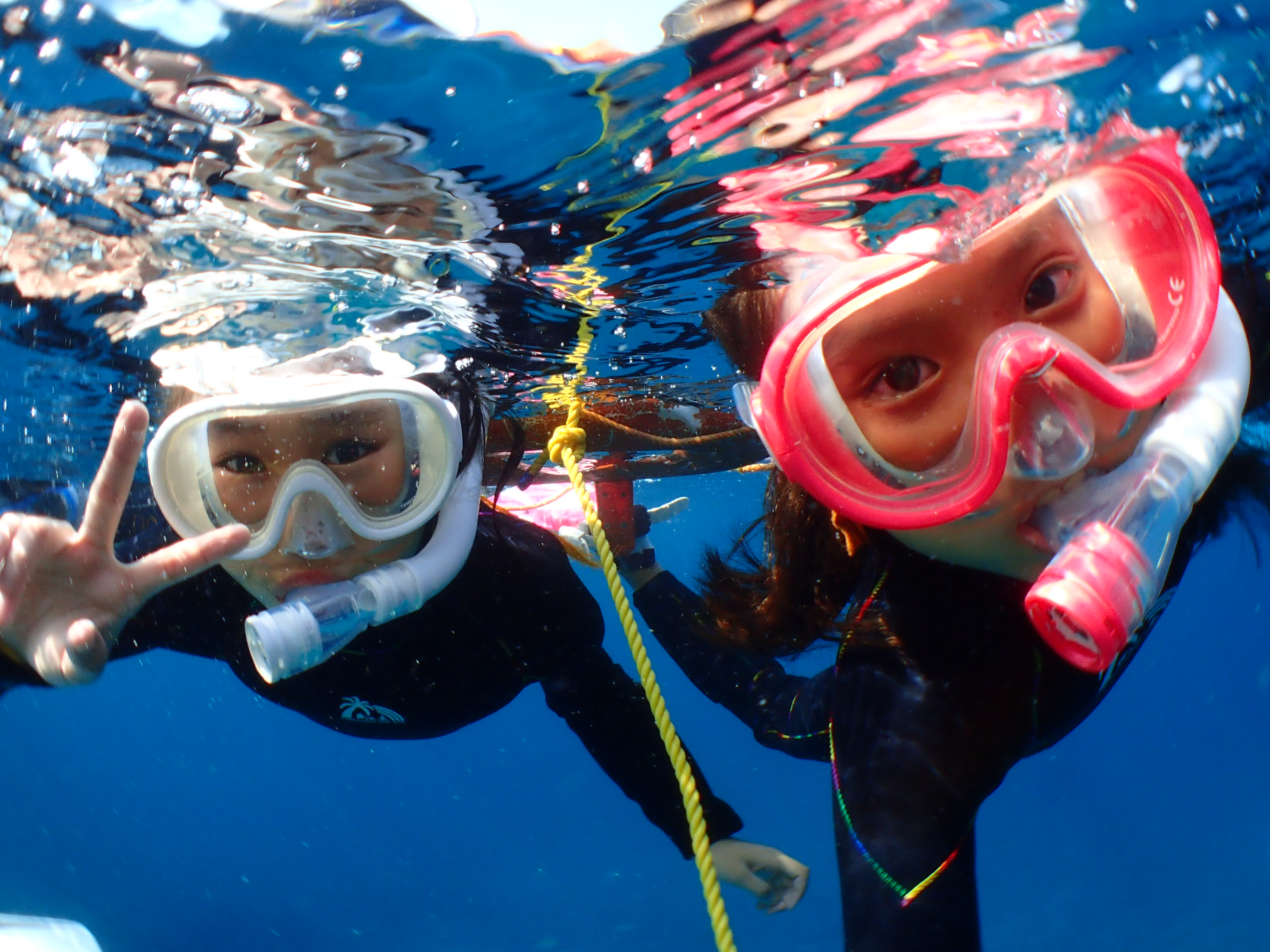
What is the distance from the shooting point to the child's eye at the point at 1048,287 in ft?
7.68

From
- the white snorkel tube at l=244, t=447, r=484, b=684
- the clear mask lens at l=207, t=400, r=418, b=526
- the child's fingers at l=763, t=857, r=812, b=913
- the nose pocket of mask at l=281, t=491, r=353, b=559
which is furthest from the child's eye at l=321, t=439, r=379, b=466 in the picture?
the child's fingers at l=763, t=857, r=812, b=913

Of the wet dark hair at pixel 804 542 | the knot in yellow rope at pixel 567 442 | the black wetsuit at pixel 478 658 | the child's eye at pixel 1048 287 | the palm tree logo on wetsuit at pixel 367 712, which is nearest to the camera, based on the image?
the child's eye at pixel 1048 287

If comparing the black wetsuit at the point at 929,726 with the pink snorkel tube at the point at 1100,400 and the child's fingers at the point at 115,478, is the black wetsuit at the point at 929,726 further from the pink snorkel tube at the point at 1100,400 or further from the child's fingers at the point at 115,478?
the child's fingers at the point at 115,478

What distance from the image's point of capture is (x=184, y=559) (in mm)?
2789

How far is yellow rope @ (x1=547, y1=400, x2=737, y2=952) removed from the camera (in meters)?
2.11

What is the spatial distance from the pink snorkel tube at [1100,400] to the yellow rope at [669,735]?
0.75 metres

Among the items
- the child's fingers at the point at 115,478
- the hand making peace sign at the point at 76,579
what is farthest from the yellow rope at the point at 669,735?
the child's fingers at the point at 115,478

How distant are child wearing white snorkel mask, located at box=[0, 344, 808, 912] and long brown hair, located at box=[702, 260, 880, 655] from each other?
1.29 meters

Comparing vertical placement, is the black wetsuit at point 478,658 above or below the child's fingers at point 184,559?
below

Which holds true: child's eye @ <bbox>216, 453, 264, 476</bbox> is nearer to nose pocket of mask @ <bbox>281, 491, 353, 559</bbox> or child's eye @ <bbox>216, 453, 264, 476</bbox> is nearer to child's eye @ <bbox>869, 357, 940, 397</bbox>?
nose pocket of mask @ <bbox>281, 491, 353, 559</bbox>

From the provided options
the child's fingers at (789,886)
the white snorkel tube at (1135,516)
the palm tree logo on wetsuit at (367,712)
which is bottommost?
the child's fingers at (789,886)

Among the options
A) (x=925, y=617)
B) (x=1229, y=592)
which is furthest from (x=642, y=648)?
(x=1229, y=592)

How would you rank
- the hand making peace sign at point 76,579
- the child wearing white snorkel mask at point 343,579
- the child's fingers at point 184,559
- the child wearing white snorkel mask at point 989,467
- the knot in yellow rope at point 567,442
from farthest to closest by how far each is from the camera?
the knot in yellow rope at point 567,442 < the child wearing white snorkel mask at point 343,579 < the hand making peace sign at point 76,579 < the child's fingers at point 184,559 < the child wearing white snorkel mask at point 989,467

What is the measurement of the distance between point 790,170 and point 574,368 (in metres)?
3.85
